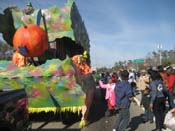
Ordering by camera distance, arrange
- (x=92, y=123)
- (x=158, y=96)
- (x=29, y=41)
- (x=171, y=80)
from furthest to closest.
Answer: (x=171, y=80)
(x=92, y=123)
(x=29, y=41)
(x=158, y=96)

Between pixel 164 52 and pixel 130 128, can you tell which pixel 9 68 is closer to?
pixel 130 128

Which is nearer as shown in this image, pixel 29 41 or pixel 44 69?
pixel 44 69

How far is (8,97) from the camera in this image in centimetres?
614

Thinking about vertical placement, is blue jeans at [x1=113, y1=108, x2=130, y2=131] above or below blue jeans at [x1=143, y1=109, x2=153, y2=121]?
above

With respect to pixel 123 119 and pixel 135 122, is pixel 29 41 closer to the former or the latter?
pixel 123 119

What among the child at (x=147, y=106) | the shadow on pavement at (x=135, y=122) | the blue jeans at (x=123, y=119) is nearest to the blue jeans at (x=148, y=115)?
the child at (x=147, y=106)

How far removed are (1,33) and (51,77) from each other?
4129 mm

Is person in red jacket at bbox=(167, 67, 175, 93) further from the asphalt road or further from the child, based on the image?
the child

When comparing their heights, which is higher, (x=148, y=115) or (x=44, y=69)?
(x=44, y=69)

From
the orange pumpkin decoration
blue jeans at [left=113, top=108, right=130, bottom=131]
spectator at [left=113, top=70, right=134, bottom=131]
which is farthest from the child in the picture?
the orange pumpkin decoration

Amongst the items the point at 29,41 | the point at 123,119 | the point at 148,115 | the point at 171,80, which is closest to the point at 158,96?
the point at 123,119

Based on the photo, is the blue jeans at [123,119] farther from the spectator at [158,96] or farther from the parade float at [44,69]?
the parade float at [44,69]

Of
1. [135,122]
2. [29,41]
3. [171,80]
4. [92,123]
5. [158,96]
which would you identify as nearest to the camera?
[158,96]

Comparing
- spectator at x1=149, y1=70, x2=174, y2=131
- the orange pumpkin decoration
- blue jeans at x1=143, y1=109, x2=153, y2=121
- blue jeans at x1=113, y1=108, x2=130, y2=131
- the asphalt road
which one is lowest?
the asphalt road
